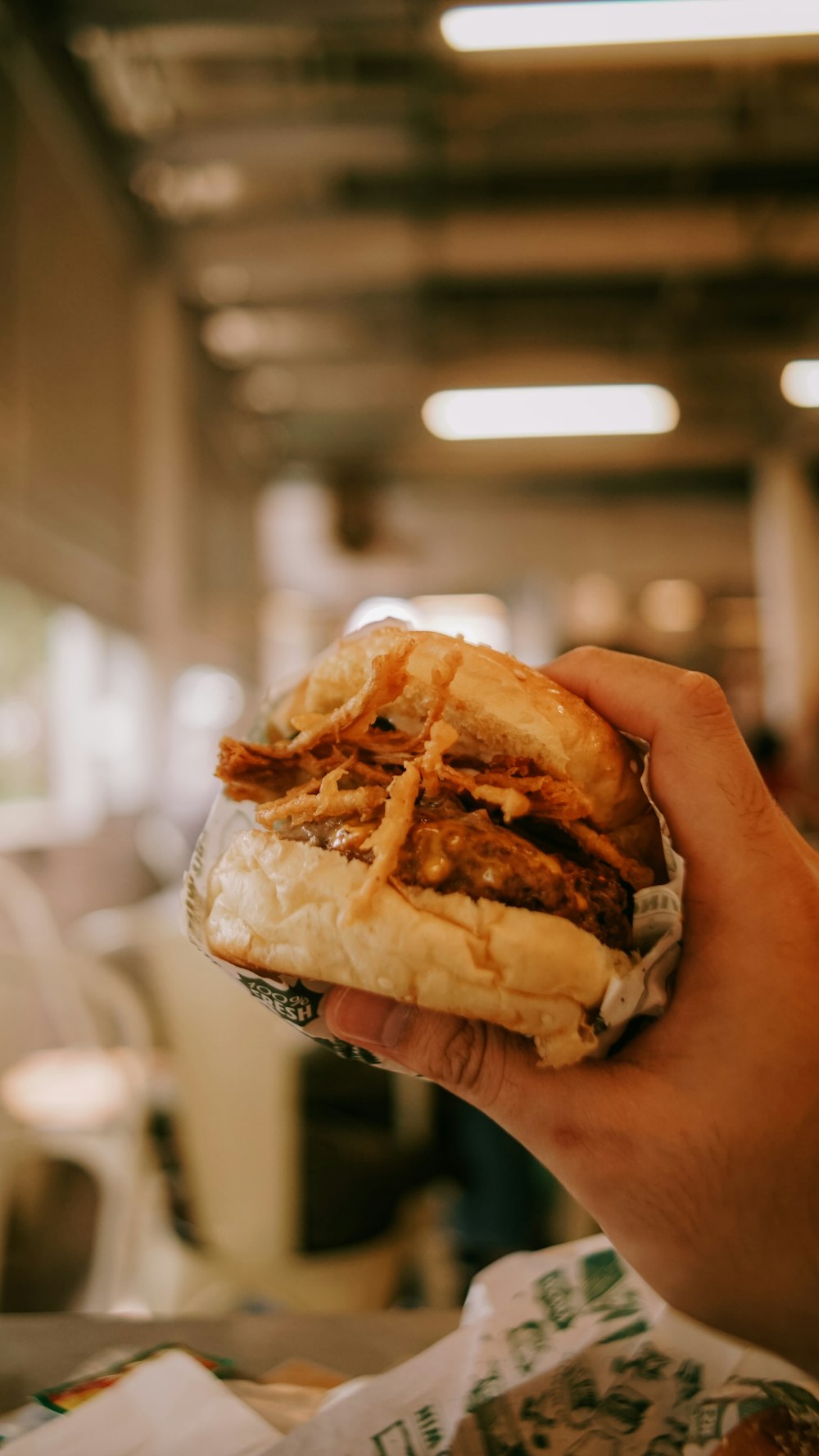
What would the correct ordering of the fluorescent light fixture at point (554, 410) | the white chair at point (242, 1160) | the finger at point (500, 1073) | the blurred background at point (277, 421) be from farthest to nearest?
1. the fluorescent light fixture at point (554, 410)
2. the blurred background at point (277, 421)
3. the white chair at point (242, 1160)
4. the finger at point (500, 1073)

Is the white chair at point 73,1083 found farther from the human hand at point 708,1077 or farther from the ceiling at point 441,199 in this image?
the ceiling at point 441,199

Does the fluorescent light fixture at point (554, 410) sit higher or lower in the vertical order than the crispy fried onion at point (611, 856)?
higher

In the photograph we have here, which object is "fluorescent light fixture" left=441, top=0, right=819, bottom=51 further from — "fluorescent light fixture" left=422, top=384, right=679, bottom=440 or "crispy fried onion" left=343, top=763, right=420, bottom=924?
"crispy fried onion" left=343, top=763, right=420, bottom=924

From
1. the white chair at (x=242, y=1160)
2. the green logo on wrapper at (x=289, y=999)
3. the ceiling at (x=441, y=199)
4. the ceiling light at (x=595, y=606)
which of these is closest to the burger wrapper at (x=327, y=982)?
the green logo on wrapper at (x=289, y=999)

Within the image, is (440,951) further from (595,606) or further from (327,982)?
(595,606)

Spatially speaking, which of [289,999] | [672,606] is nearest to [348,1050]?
[289,999]

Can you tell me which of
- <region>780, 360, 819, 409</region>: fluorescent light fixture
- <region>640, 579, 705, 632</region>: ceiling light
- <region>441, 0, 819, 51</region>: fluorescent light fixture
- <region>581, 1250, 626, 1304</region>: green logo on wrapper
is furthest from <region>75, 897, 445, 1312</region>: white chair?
<region>640, 579, 705, 632</region>: ceiling light

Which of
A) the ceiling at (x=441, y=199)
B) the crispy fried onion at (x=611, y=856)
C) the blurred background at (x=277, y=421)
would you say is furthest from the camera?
the ceiling at (x=441, y=199)

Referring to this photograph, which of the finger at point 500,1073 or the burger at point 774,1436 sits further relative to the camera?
the finger at point 500,1073
